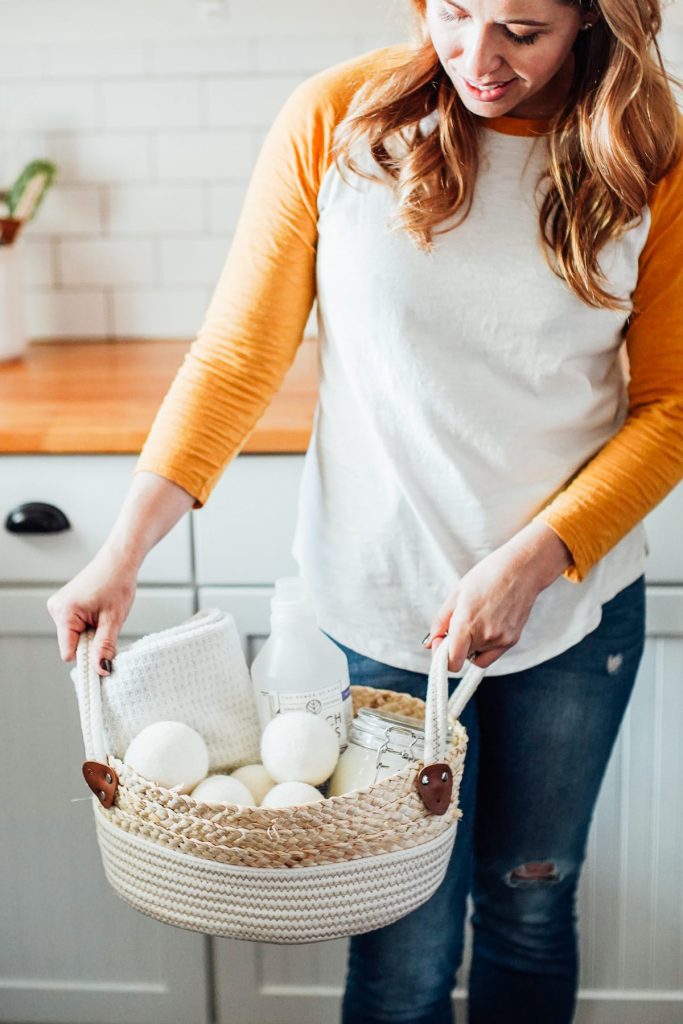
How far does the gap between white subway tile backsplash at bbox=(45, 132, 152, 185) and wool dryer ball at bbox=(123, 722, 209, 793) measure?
1.22 meters

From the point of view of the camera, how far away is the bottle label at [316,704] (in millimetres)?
869

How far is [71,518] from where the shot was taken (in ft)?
4.38

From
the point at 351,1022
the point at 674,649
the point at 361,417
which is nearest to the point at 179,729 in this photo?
the point at 361,417

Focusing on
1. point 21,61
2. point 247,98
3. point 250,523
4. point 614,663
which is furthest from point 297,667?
point 21,61

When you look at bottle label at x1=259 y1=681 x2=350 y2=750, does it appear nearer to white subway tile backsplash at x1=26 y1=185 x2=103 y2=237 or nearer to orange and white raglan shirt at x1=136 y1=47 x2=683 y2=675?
orange and white raglan shirt at x1=136 y1=47 x2=683 y2=675

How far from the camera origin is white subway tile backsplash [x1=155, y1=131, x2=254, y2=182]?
1.79 m

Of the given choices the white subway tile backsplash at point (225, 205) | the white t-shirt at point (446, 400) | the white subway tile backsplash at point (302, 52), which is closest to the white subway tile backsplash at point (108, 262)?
the white subway tile backsplash at point (225, 205)

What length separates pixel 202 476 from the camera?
96cm

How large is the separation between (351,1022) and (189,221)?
122 cm

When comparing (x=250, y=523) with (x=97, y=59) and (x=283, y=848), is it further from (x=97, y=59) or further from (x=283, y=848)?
(x=97, y=59)

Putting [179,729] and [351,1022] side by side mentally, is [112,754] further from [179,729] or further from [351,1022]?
[351,1022]

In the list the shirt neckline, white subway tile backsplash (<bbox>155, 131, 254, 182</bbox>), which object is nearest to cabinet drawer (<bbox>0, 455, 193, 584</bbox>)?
the shirt neckline

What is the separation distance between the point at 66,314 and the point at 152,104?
1.18 ft

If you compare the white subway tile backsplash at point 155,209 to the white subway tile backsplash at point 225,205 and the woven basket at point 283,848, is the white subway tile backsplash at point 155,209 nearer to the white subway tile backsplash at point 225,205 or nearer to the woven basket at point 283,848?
the white subway tile backsplash at point 225,205
